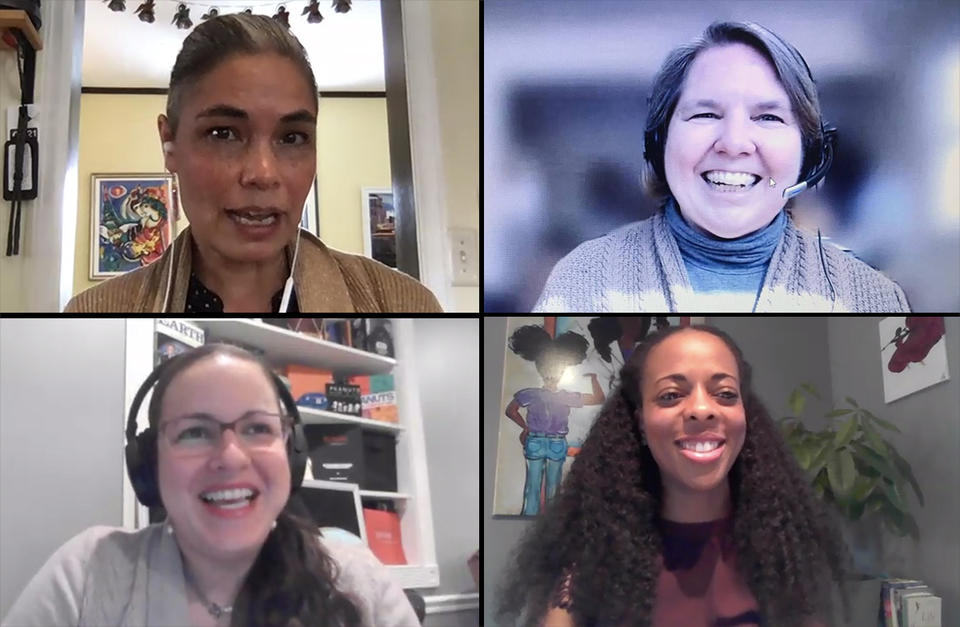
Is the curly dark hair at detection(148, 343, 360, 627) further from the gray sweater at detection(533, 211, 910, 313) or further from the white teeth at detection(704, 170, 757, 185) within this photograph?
the white teeth at detection(704, 170, 757, 185)

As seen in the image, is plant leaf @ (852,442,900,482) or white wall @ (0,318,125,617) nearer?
white wall @ (0,318,125,617)

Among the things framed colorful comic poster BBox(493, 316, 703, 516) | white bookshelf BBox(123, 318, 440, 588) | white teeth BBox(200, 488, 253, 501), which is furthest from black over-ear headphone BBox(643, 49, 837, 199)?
white teeth BBox(200, 488, 253, 501)

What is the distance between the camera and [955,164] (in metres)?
1.55

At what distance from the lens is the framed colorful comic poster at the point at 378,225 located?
4.72 feet

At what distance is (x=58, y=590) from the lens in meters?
1.31

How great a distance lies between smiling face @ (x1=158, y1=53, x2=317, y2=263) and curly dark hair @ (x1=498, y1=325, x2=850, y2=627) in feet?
1.93

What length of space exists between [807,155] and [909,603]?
2.36 ft

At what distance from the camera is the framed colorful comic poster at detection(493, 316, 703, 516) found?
1.43 meters

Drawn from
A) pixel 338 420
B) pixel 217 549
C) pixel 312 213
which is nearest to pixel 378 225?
pixel 312 213

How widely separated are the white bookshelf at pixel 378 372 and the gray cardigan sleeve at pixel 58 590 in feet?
0.71

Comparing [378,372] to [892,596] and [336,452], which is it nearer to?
[336,452]

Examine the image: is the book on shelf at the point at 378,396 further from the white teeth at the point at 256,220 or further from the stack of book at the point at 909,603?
the stack of book at the point at 909,603

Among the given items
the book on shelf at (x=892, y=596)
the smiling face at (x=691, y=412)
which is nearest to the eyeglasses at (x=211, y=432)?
the smiling face at (x=691, y=412)

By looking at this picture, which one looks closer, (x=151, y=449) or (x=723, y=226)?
(x=151, y=449)
